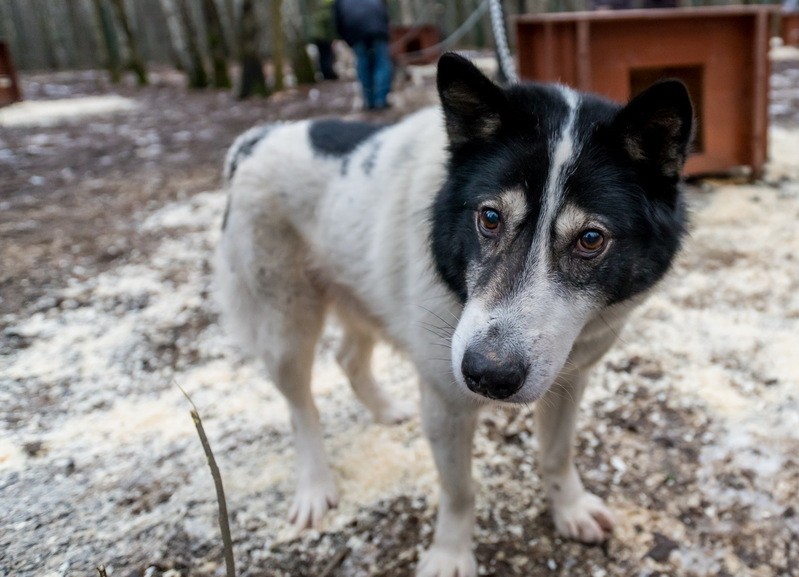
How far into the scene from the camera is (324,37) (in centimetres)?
1445

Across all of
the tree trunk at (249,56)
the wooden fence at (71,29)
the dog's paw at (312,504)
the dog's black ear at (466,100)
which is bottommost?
the dog's paw at (312,504)

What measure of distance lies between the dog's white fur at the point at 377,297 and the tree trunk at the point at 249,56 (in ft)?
33.8

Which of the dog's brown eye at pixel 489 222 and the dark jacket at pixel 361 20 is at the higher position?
the dark jacket at pixel 361 20

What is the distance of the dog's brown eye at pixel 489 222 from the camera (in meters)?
1.70

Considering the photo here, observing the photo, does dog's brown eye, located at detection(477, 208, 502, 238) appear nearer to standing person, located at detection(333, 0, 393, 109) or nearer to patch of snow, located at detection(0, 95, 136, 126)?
standing person, located at detection(333, 0, 393, 109)

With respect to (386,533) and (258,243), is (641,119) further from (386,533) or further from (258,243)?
(386,533)

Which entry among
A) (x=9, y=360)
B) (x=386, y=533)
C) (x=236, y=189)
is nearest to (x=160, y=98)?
(x=9, y=360)

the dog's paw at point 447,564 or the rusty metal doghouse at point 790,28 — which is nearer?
the dog's paw at point 447,564

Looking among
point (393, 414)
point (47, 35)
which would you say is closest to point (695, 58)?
point (393, 414)

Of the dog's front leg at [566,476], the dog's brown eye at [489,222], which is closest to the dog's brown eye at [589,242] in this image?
the dog's brown eye at [489,222]

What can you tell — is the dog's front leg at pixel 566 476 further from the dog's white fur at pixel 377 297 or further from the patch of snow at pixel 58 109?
the patch of snow at pixel 58 109

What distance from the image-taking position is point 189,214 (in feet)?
19.0

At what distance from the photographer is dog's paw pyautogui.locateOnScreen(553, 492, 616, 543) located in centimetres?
237

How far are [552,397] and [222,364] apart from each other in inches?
81.8
